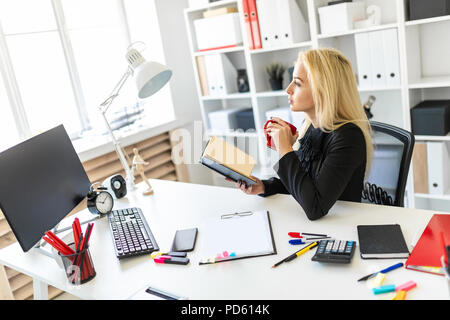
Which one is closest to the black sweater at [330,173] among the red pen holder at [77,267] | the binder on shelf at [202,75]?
the red pen holder at [77,267]

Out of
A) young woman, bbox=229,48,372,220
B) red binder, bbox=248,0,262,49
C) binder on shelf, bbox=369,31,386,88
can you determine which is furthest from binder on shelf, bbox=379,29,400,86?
young woman, bbox=229,48,372,220

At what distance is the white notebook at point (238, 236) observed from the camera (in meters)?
1.31

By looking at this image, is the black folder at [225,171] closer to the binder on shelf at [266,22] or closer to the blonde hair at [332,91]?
the blonde hair at [332,91]

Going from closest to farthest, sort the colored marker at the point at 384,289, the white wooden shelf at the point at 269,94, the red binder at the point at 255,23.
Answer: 1. the colored marker at the point at 384,289
2. the red binder at the point at 255,23
3. the white wooden shelf at the point at 269,94

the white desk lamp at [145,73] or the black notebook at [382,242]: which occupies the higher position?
the white desk lamp at [145,73]

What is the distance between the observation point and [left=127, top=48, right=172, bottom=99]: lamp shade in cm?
187

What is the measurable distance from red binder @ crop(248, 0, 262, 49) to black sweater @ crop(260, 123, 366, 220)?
4.88ft

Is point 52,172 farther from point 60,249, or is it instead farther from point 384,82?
point 384,82

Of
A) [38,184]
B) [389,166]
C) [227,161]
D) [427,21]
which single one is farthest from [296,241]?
[427,21]

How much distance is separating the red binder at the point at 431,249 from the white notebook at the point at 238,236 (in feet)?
1.27

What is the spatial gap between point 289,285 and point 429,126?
5.70 feet

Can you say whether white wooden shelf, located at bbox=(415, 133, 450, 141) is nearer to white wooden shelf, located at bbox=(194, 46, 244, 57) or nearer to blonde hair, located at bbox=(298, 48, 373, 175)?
blonde hair, located at bbox=(298, 48, 373, 175)

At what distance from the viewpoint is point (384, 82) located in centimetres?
252
